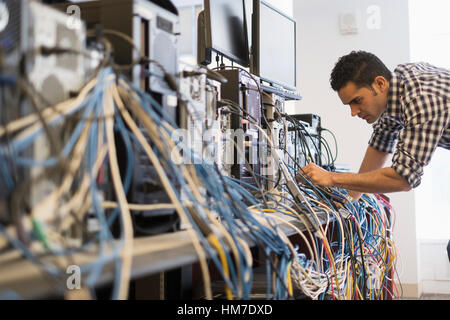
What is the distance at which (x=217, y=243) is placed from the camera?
71cm

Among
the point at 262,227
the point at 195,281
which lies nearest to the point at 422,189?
the point at 195,281

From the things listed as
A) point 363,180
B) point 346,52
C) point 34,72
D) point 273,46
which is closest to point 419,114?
point 363,180

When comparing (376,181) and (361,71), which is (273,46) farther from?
(376,181)

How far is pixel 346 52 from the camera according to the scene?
12.1ft

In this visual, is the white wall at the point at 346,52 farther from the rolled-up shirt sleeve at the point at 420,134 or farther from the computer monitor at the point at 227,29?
the rolled-up shirt sleeve at the point at 420,134

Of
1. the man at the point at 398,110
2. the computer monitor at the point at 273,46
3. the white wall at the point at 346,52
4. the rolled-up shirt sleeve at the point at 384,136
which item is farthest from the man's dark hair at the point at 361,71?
the white wall at the point at 346,52

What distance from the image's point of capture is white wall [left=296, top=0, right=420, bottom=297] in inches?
136

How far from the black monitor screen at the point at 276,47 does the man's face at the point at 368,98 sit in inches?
15.4

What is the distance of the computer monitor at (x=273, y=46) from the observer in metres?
1.90

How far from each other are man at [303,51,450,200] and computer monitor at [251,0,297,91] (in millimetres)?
336

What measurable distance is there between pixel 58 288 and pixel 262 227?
1.61 ft

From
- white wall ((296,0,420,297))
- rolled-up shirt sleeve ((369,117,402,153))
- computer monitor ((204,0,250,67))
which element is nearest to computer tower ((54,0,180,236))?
computer monitor ((204,0,250,67))

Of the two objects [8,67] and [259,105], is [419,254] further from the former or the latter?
[8,67]
